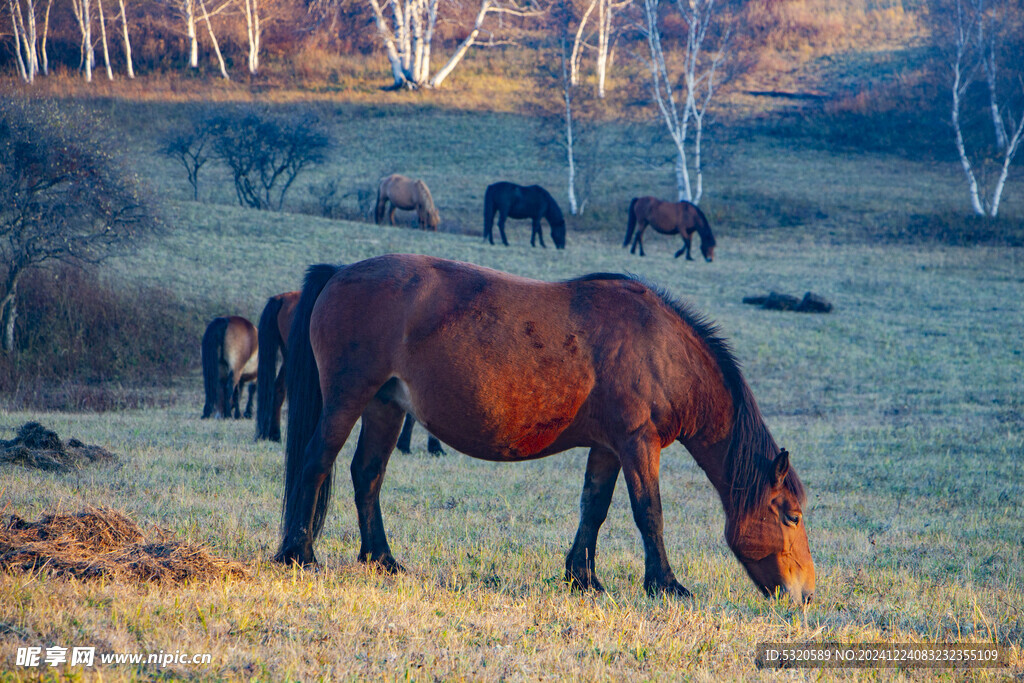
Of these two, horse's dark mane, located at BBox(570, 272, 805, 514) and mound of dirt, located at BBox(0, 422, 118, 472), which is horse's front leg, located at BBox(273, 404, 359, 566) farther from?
mound of dirt, located at BBox(0, 422, 118, 472)

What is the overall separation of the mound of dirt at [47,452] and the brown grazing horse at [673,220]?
2233 centimetres

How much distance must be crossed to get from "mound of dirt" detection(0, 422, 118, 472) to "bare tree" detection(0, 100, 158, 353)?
301 inches

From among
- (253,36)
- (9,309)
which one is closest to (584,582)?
(9,309)

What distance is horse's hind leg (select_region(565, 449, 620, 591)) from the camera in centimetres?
500

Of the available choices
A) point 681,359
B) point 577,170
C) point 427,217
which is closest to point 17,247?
point 681,359

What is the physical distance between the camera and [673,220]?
1147 inches

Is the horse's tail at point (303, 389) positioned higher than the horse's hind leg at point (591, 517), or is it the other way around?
the horse's tail at point (303, 389)

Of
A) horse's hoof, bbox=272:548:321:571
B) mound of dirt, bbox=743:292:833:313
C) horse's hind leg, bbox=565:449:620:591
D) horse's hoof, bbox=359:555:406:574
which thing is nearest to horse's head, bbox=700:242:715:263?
mound of dirt, bbox=743:292:833:313

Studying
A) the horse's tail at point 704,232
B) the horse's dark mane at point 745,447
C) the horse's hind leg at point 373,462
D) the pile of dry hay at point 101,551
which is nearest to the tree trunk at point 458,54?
the horse's tail at point 704,232

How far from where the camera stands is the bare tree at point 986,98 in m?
35.3

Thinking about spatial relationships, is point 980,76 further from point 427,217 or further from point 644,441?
point 644,441

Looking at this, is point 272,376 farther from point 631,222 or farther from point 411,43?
point 411,43

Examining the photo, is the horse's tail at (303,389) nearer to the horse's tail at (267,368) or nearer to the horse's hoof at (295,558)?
the horse's hoof at (295,558)

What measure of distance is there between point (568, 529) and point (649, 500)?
1.89 m
